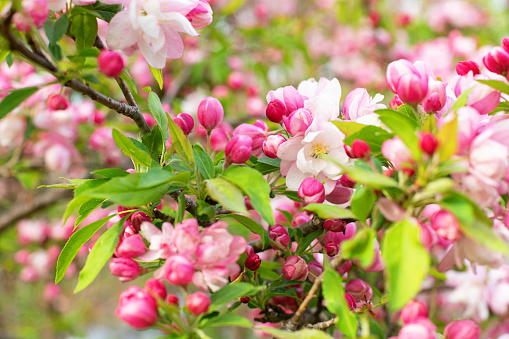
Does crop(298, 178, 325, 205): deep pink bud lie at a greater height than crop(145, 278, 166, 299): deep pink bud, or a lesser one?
greater

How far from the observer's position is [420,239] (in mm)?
526

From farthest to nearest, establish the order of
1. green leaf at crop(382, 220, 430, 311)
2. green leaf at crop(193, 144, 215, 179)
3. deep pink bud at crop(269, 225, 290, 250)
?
deep pink bud at crop(269, 225, 290, 250) → green leaf at crop(193, 144, 215, 179) → green leaf at crop(382, 220, 430, 311)

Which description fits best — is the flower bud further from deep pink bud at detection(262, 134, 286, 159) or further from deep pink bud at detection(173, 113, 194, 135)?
deep pink bud at detection(173, 113, 194, 135)

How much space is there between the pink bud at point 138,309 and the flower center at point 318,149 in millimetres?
384

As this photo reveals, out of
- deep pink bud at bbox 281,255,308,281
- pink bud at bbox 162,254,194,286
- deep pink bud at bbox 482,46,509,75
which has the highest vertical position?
deep pink bud at bbox 482,46,509,75

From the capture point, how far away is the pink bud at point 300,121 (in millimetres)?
783

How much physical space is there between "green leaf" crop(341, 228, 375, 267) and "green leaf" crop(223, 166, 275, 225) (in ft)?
0.37

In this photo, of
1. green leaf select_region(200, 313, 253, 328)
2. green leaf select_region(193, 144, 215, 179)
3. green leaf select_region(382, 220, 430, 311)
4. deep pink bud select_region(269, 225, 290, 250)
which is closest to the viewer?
green leaf select_region(382, 220, 430, 311)

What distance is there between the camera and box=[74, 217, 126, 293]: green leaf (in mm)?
660

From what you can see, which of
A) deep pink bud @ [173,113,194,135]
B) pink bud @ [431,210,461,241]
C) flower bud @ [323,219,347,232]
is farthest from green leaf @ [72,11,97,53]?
pink bud @ [431,210,461,241]

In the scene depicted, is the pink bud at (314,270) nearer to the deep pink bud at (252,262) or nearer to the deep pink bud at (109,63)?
the deep pink bud at (252,262)

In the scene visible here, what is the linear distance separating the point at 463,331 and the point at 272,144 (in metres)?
0.44

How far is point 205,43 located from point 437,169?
2.56m

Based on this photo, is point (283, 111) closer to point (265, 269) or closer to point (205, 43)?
point (265, 269)
